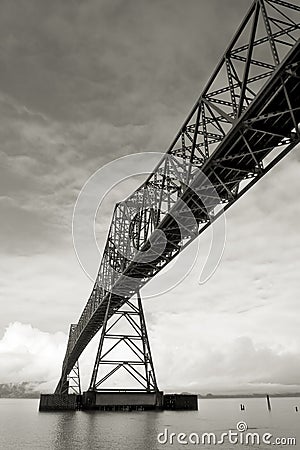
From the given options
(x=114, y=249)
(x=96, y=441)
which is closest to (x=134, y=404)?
(x=114, y=249)

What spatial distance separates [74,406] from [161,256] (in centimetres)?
2241

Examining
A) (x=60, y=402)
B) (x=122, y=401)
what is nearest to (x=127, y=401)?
(x=122, y=401)

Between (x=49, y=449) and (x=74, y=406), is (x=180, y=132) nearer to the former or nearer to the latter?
(x=49, y=449)

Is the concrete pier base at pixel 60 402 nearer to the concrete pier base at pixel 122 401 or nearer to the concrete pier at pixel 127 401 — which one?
the concrete pier at pixel 127 401

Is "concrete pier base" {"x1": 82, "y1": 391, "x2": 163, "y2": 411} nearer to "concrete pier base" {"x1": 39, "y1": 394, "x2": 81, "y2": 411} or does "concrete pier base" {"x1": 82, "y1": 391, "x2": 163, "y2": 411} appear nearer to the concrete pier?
the concrete pier

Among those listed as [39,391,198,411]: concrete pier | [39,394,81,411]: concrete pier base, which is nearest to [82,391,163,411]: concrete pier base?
[39,391,198,411]: concrete pier

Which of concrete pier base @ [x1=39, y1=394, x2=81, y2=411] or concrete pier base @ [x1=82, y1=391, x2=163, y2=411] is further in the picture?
concrete pier base @ [x1=39, y1=394, x2=81, y2=411]

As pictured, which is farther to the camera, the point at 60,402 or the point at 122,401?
the point at 60,402

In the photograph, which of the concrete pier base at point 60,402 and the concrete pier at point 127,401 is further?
the concrete pier base at point 60,402

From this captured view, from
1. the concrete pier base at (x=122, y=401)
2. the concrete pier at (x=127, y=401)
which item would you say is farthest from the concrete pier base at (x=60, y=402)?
the concrete pier base at (x=122, y=401)

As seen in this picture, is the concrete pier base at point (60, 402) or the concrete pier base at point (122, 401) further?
the concrete pier base at point (60, 402)

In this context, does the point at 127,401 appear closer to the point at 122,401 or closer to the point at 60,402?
the point at 122,401

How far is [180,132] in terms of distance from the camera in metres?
25.0

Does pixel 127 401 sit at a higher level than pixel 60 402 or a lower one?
lower
